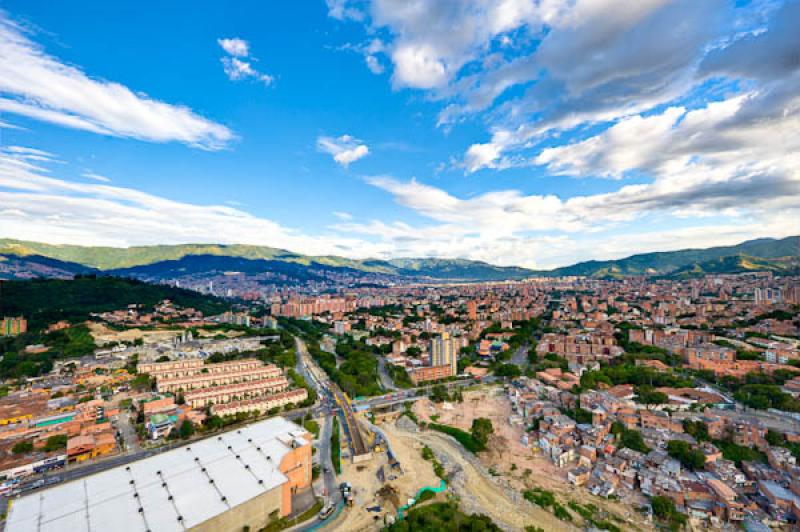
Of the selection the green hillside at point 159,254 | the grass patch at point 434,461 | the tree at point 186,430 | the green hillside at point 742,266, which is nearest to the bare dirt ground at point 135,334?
the tree at point 186,430

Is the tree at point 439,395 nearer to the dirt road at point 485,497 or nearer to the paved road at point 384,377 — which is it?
the paved road at point 384,377

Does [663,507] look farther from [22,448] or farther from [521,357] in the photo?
[22,448]

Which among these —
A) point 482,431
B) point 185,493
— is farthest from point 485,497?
point 185,493

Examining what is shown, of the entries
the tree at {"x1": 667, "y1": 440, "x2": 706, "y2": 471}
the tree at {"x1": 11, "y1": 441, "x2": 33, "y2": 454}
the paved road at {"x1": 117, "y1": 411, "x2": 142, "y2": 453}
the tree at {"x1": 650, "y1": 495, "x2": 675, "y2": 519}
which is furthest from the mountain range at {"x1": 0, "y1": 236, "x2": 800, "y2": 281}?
the tree at {"x1": 11, "y1": 441, "x2": 33, "y2": 454}

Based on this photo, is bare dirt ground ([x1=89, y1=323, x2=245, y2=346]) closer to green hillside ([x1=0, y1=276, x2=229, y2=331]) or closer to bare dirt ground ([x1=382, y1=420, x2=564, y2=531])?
green hillside ([x1=0, y1=276, x2=229, y2=331])

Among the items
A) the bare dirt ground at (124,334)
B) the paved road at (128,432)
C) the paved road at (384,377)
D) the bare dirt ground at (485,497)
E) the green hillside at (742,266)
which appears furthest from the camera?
the green hillside at (742,266)

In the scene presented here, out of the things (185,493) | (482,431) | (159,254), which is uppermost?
(159,254)
